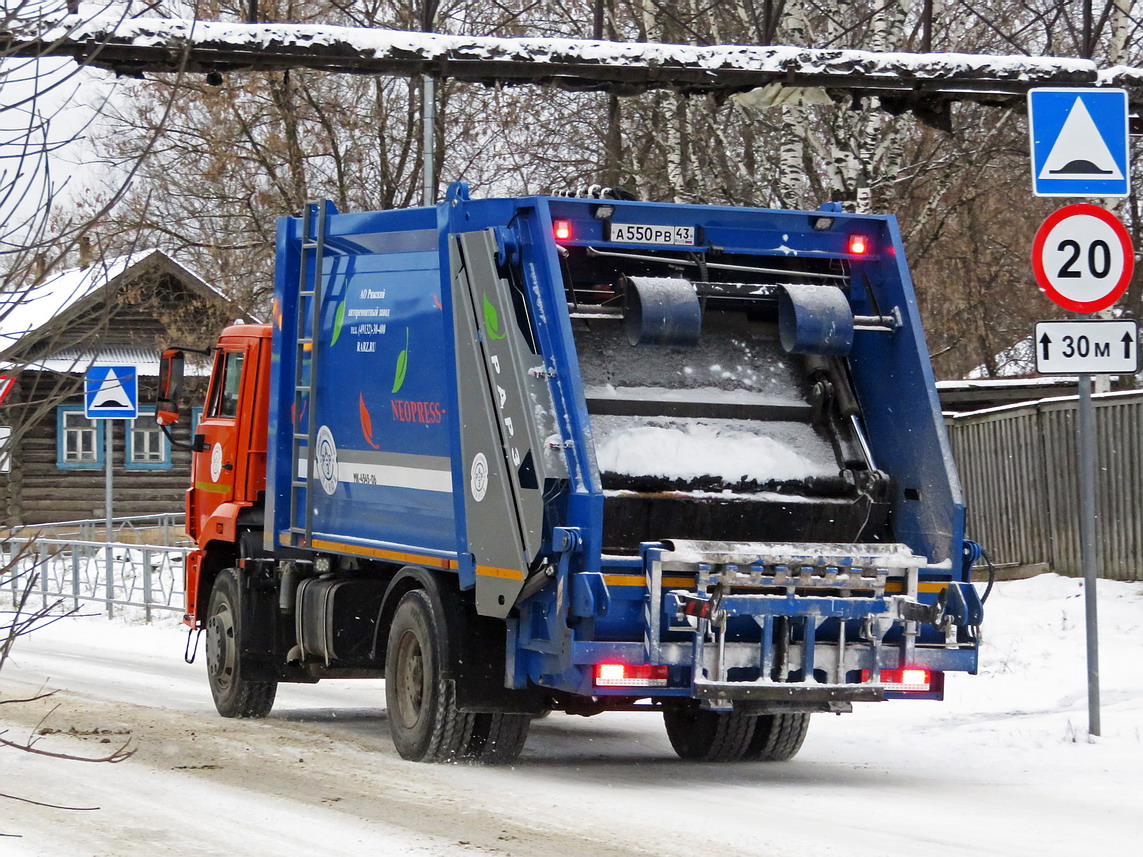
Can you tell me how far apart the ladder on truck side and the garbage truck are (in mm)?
238

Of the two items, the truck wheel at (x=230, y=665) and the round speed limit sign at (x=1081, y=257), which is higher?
the round speed limit sign at (x=1081, y=257)

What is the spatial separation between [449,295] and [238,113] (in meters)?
15.6

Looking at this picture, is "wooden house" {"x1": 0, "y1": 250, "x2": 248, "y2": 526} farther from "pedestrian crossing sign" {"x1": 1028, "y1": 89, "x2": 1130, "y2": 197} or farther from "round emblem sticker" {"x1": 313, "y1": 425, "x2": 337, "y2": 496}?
"pedestrian crossing sign" {"x1": 1028, "y1": 89, "x2": 1130, "y2": 197}

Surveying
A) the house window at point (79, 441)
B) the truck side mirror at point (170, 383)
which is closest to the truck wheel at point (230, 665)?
the truck side mirror at point (170, 383)

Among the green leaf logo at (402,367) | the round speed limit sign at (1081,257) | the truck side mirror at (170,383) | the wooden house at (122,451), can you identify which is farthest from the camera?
the wooden house at (122,451)

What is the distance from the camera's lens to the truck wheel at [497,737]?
9258 millimetres

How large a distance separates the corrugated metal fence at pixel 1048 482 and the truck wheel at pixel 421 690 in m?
7.49

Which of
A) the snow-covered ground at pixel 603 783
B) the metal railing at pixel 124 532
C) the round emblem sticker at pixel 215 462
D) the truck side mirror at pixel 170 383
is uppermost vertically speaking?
the truck side mirror at pixel 170 383

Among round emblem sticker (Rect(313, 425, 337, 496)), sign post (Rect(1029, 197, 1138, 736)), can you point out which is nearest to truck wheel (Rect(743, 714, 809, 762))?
sign post (Rect(1029, 197, 1138, 736))

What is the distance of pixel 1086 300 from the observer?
9.73m

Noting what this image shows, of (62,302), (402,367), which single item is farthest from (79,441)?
(62,302)

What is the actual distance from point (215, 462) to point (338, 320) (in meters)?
2.31

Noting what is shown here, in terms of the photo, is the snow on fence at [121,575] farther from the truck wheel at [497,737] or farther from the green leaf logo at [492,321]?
the green leaf logo at [492,321]

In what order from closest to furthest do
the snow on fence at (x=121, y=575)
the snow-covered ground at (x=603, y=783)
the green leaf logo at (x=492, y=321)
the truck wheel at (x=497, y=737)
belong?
the snow-covered ground at (x=603, y=783), the green leaf logo at (x=492, y=321), the truck wheel at (x=497, y=737), the snow on fence at (x=121, y=575)
